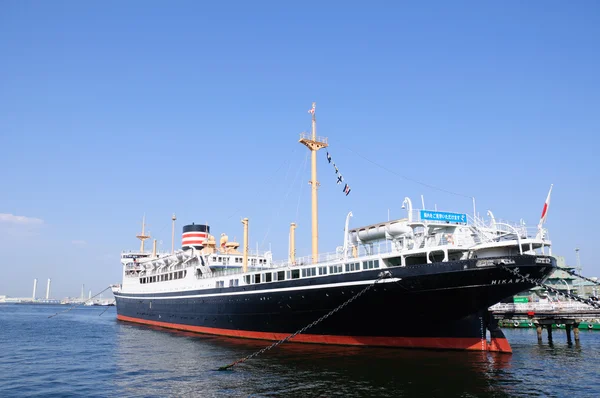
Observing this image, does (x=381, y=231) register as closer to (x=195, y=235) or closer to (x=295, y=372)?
(x=295, y=372)

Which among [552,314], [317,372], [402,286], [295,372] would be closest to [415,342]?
[402,286]

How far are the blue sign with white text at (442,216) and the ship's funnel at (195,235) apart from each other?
32886 millimetres

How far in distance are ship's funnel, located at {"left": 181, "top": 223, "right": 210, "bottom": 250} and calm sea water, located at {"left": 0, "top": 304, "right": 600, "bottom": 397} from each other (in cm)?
2107

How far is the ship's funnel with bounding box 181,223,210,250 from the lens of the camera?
187ft

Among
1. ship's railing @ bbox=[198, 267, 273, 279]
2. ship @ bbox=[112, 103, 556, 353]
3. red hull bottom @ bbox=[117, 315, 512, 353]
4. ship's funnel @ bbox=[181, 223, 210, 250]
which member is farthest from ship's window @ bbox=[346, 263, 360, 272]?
ship's funnel @ bbox=[181, 223, 210, 250]

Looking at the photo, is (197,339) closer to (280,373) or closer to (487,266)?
(280,373)

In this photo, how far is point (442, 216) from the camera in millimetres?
31188

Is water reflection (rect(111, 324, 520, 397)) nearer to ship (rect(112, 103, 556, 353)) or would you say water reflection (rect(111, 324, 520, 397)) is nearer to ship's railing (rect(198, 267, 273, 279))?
ship (rect(112, 103, 556, 353))

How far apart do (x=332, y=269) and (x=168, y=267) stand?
32.4 metres

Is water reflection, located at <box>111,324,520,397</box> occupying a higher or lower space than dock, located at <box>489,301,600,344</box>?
lower

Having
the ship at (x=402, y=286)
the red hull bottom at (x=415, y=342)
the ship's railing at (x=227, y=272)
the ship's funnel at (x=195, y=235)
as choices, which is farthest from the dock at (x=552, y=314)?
the ship's funnel at (x=195, y=235)

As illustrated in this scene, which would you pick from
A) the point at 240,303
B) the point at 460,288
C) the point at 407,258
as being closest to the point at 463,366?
the point at 460,288

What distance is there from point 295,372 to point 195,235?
35.7 metres

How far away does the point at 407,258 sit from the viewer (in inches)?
1202
